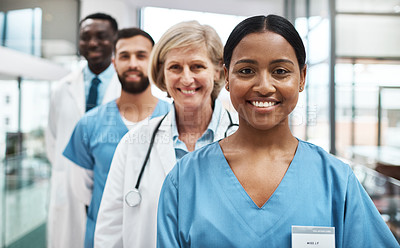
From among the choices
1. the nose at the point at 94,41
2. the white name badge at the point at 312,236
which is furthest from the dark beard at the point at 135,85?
the white name badge at the point at 312,236

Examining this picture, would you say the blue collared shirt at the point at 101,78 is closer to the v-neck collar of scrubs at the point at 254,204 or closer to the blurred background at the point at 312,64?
the blurred background at the point at 312,64

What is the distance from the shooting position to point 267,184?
0.91 meters

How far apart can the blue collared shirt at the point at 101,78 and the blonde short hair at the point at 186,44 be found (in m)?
0.26

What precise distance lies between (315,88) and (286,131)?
33cm

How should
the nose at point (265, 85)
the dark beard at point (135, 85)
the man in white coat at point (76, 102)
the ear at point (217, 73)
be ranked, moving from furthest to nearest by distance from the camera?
the man in white coat at point (76, 102) < the dark beard at point (135, 85) < the ear at point (217, 73) < the nose at point (265, 85)

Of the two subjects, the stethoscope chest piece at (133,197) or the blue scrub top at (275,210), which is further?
the stethoscope chest piece at (133,197)

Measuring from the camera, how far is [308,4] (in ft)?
4.05

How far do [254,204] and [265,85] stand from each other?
342 millimetres

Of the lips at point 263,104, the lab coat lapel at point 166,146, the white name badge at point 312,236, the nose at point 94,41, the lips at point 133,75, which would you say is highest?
the nose at point 94,41

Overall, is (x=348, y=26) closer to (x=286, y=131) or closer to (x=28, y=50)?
(x=286, y=131)

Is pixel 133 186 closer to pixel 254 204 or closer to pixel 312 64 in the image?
pixel 254 204

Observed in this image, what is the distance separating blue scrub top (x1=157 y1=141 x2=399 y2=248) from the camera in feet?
2.79

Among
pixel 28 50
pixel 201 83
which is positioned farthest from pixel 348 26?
pixel 28 50

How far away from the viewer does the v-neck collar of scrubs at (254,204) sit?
861 millimetres
